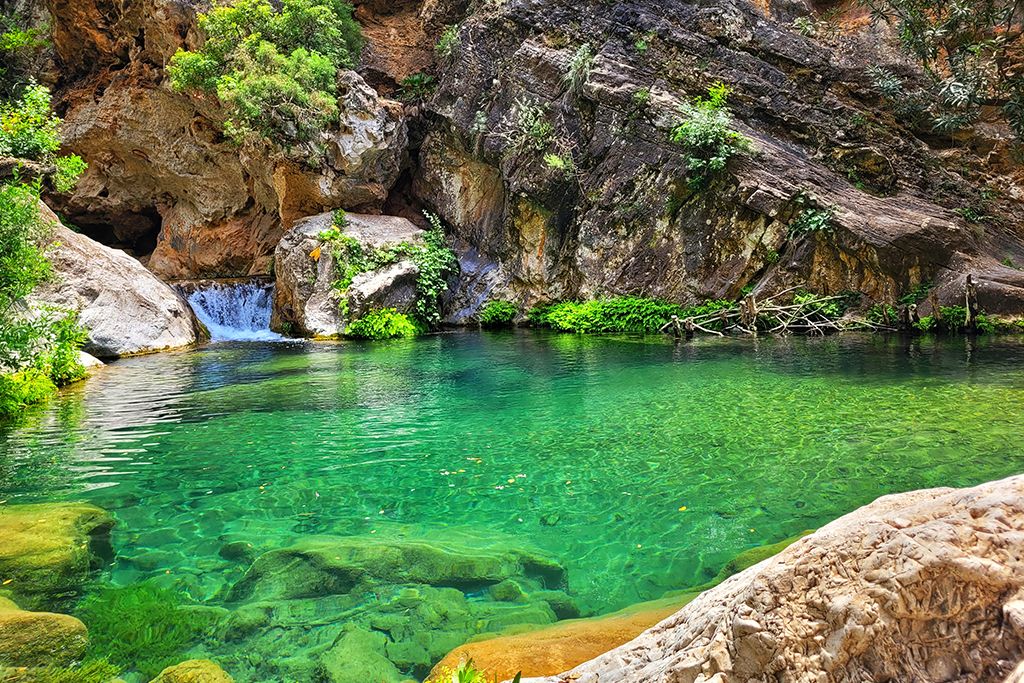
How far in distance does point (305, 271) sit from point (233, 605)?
1892 cm

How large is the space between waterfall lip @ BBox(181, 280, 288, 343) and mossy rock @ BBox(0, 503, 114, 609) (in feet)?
57.0

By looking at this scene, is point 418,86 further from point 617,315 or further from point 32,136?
point 32,136

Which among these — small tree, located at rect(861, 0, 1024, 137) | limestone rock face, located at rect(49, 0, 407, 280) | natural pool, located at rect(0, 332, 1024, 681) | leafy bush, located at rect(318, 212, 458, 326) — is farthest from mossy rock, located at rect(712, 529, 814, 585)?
limestone rock face, located at rect(49, 0, 407, 280)

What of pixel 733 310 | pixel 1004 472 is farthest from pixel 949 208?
pixel 1004 472

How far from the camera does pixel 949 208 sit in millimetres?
18125

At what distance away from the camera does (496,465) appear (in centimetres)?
581

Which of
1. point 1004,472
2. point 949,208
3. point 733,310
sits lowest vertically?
point 1004,472

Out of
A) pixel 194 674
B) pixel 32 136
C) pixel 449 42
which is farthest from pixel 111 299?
pixel 194 674

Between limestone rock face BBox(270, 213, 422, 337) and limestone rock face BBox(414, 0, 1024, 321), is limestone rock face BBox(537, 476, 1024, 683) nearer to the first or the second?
limestone rock face BBox(414, 0, 1024, 321)

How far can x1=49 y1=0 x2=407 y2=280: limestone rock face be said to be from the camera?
2262 cm

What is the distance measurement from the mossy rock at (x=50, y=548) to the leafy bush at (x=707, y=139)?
17733 millimetres

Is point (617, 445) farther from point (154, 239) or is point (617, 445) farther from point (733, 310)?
point (154, 239)

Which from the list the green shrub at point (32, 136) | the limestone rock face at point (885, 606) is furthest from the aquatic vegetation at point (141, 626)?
the green shrub at point (32, 136)

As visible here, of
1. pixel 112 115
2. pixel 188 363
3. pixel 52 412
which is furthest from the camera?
pixel 112 115
